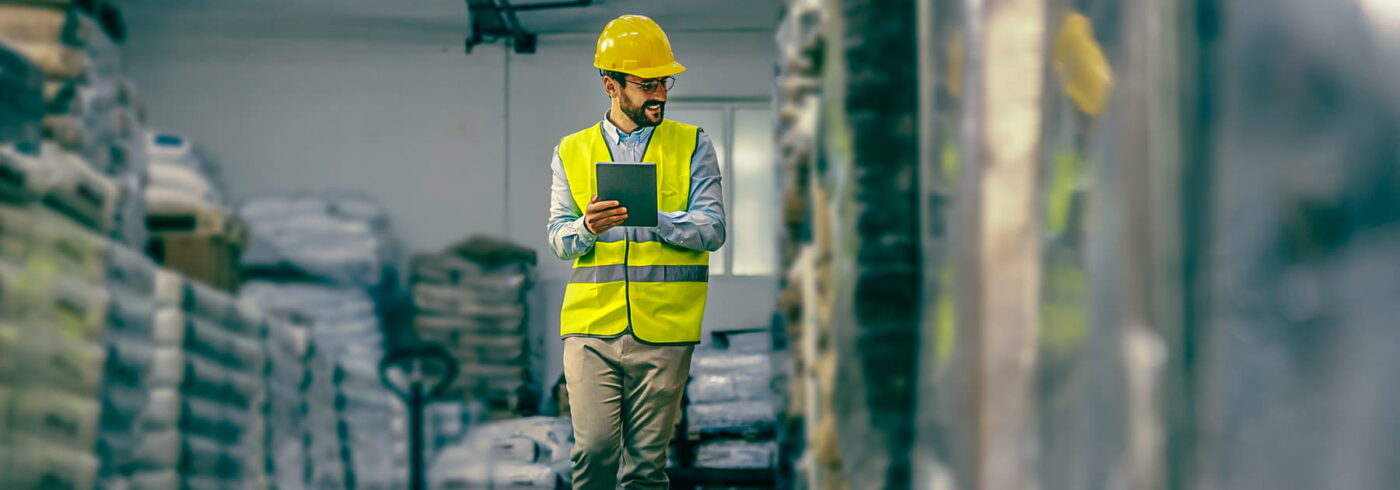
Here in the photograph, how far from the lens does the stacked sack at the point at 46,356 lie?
197 cm

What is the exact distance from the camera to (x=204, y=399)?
2766 mm

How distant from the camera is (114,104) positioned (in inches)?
96.7

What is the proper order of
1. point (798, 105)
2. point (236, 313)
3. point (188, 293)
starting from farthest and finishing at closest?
point (236, 313)
point (188, 293)
point (798, 105)

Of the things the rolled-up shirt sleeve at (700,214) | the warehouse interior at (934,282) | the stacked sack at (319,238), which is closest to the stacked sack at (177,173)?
the warehouse interior at (934,282)

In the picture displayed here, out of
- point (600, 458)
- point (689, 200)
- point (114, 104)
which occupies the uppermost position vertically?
A: point (114, 104)

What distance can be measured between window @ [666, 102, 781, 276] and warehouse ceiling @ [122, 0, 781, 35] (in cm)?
51

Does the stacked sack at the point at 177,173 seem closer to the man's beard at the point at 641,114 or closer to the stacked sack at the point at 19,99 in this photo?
the stacked sack at the point at 19,99

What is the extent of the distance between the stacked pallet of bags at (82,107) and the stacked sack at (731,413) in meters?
3.15

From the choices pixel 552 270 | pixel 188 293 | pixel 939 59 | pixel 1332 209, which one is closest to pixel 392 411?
pixel 552 270

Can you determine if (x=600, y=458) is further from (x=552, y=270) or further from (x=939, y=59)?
(x=552, y=270)

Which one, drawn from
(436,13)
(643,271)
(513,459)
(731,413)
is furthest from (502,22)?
(643,271)

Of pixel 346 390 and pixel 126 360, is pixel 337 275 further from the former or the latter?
pixel 126 360

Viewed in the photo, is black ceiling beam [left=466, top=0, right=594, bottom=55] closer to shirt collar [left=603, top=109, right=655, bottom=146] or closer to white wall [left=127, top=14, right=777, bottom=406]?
white wall [left=127, top=14, right=777, bottom=406]

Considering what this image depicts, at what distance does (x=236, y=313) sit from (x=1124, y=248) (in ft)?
9.11
